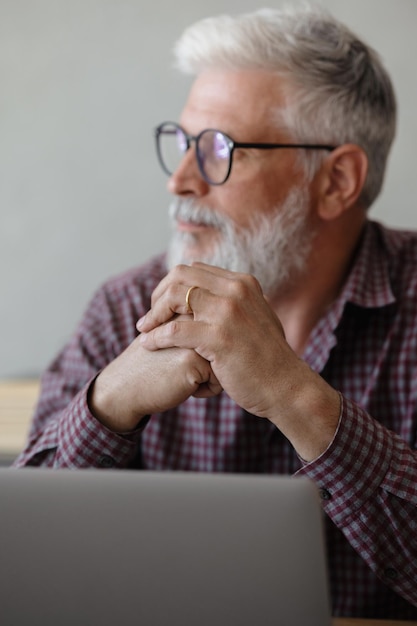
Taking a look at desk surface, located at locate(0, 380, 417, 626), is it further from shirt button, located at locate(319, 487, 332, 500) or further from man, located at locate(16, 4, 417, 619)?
shirt button, located at locate(319, 487, 332, 500)

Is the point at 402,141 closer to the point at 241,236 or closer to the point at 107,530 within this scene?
the point at 241,236

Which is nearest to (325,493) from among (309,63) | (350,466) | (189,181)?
(350,466)

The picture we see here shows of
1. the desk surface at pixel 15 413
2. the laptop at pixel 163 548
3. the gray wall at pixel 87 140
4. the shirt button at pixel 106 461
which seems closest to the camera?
the laptop at pixel 163 548

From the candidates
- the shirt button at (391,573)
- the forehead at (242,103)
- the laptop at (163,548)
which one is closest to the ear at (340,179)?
the forehead at (242,103)

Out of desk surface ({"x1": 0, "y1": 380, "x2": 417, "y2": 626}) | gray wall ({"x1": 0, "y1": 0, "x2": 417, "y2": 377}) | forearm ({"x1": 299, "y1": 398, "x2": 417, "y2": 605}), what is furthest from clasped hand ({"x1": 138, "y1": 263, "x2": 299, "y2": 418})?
gray wall ({"x1": 0, "y1": 0, "x2": 417, "y2": 377})

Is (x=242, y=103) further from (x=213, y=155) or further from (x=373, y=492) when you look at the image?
(x=373, y=492)

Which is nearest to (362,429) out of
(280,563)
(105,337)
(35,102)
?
(280,563)

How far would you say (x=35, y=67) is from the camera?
2121 mm

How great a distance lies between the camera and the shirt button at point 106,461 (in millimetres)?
1306

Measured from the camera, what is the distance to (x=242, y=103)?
1.53 meters

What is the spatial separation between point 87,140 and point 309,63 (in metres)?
0.75

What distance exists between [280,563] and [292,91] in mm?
1015

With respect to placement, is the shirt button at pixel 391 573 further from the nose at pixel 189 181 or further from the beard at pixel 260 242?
the nose at pixel 189 181

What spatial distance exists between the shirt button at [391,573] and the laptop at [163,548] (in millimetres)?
506
